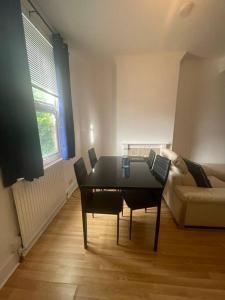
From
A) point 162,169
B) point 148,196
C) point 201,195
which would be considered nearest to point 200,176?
point 201,195

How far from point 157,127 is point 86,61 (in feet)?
7.68

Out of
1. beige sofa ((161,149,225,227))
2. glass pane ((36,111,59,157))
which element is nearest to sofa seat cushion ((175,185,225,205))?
beige sofa ((161,149,225,227))

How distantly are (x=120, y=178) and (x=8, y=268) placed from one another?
1.32 metres

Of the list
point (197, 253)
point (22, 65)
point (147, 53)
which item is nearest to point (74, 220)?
point (197, 253)

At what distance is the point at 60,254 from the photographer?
1.60 metres

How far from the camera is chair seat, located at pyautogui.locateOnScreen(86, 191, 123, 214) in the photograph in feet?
5.41

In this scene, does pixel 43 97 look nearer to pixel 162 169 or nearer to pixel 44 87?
pixel 44 87

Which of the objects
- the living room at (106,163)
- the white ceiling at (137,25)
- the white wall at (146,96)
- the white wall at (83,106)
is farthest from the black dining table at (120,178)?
the white ceiling at (137,25)

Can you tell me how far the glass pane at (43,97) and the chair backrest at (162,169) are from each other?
1.80 metres

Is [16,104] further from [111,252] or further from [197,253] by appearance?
[197,253]

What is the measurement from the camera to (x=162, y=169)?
188cm

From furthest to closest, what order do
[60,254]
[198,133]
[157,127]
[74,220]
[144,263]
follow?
[198,133] < [157,127] < [74,220] < [60,254] < [144,263]

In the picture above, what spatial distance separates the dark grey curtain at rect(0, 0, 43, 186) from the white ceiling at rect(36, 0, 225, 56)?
2.64ft

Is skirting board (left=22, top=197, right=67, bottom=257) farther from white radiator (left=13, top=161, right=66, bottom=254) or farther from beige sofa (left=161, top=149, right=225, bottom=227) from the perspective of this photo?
beige sofa (left=161, top=149, right=225, bottom=227)
